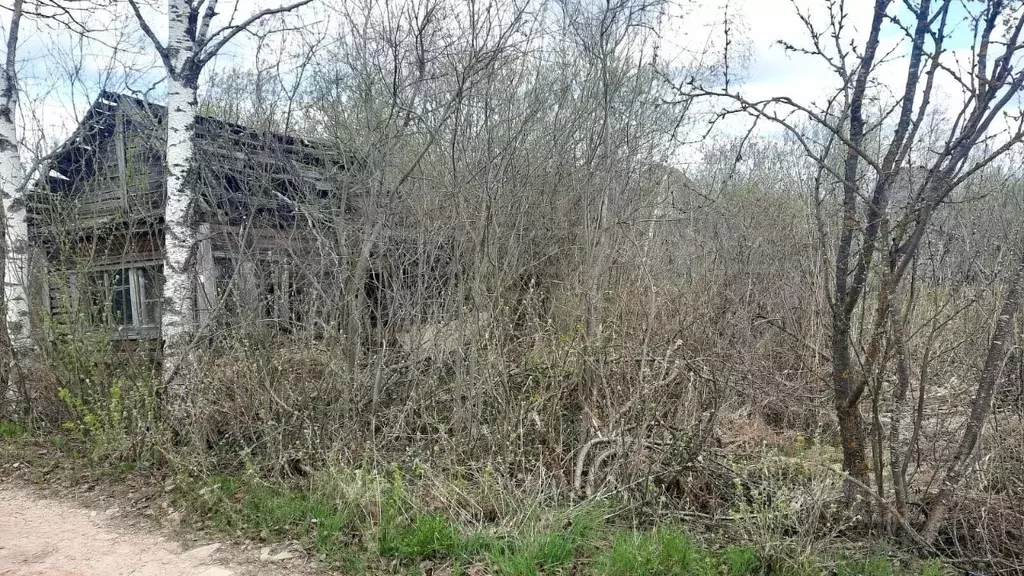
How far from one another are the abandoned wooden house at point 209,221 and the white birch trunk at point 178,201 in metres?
0.14

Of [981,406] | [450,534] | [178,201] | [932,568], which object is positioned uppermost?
[178,201]

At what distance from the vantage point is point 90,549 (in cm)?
460

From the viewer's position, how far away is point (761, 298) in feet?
29.3

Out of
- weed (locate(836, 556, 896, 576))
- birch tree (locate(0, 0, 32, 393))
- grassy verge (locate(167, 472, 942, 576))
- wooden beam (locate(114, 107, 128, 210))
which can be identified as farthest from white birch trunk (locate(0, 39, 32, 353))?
weed (locate(836, 556, 896, 576))

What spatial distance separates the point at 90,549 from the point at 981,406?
6.25 meters

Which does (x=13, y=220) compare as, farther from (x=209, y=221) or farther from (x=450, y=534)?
(x=450, y=534)

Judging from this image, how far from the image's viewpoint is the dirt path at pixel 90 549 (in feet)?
13.8

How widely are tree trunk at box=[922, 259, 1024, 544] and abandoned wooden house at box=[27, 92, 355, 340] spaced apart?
5.21 m

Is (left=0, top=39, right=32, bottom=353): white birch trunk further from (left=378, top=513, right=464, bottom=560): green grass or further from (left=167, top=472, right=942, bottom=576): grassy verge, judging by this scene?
(left=378, top=513, right=464, bottom=560): green grass

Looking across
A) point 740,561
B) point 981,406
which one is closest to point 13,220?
point 740,561

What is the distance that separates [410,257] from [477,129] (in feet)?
5.24

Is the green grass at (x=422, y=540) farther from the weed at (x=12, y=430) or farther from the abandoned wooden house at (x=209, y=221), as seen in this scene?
the weed at (x=12, y=430)

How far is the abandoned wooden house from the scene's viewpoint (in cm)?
696

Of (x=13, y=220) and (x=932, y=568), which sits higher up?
(x=13, y=220)
